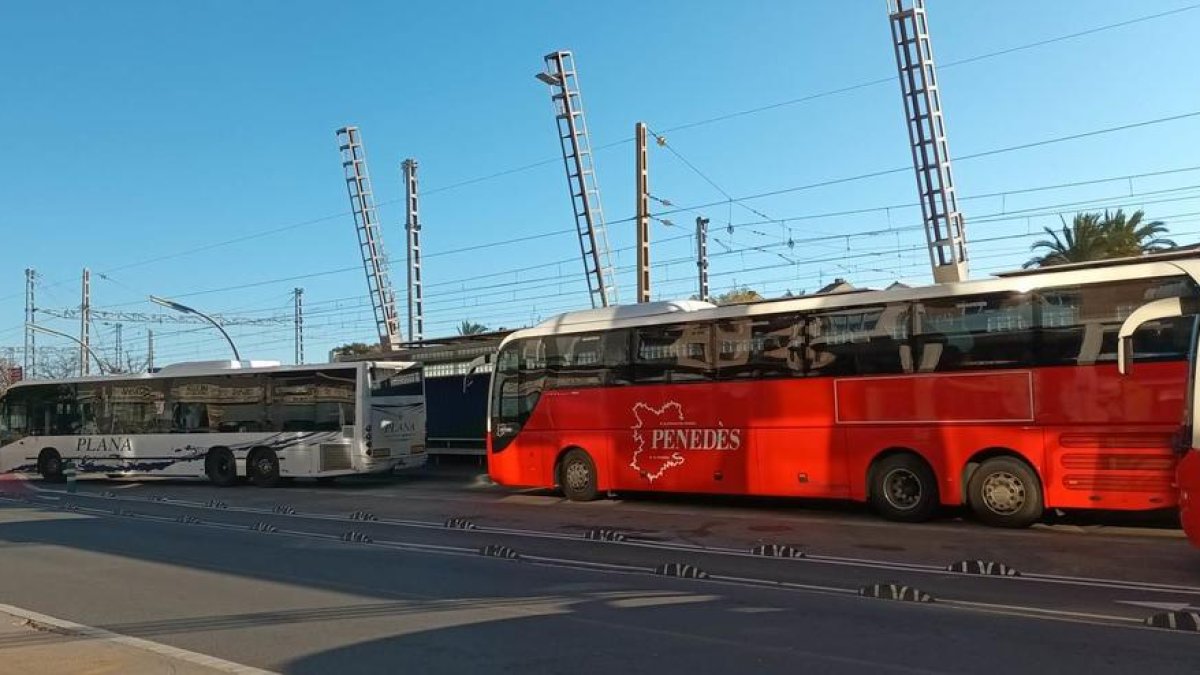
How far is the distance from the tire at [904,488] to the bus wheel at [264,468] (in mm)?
15574

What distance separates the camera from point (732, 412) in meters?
14.3

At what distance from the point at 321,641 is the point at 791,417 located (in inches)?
346

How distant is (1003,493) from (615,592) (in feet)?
21.1

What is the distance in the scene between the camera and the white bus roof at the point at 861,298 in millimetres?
11109

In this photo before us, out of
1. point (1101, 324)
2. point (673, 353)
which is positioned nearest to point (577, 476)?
point (673, 353)

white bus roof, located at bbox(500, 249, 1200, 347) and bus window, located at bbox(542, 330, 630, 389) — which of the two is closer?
white bus roof, located at bbox(500, 249, 1200, 347)

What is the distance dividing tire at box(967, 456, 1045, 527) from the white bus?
14106mm

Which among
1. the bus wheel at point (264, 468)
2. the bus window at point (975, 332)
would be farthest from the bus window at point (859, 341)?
the bus wheel at point (264, 468)

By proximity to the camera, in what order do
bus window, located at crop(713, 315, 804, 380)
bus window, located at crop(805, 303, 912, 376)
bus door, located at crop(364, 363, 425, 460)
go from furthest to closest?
bus door, located at crop(364, 363, 425, 460) → bus window, located at crop(713, 315, 804, 380) → bus window, located at crop(805, 303, 912, 376)

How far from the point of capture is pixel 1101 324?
36.6 ft

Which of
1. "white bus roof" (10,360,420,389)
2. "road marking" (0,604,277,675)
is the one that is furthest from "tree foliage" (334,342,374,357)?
"road marking" (0,604,277,675)

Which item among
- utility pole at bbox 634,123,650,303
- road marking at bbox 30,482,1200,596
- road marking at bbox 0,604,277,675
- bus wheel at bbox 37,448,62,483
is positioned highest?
utility pole at bbox 634,123,650,303

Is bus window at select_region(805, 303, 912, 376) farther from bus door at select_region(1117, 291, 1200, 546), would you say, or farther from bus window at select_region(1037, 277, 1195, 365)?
bus door at select_region(1117, 291, 1200, 546)

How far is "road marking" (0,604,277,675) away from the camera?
5980 millimetres
